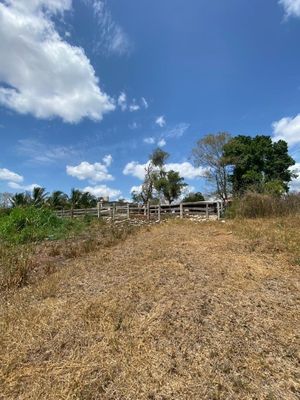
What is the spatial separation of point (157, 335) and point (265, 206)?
8.87 metres

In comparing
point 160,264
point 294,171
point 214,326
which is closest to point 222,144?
point 294,171

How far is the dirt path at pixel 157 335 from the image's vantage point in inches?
83.0

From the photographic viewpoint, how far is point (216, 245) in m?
6.06

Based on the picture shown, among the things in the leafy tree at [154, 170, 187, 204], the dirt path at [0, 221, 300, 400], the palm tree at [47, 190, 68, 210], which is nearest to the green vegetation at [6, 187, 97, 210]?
the palm tree at [47, 190, 68, 210]

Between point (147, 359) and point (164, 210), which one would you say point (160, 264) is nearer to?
point (147, 359)

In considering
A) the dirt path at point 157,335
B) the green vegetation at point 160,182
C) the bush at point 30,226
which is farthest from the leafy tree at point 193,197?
the dirt path at point 157,335

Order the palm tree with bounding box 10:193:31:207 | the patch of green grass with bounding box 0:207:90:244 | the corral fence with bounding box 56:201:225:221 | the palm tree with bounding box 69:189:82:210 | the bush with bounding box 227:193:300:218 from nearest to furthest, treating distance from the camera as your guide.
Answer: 1. the patch of green grass with bounding box 0:207:90:244
2. the bush with bounding box 227:193:300:218
3. the corral fence with bounding box 56:201:225:221
4. the palm tree with bounding box 10:193:31:207
5. the palm tree with bounding box 69:189:82:210

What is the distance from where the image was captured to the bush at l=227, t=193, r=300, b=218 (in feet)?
34.1

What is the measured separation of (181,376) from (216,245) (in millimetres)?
4048

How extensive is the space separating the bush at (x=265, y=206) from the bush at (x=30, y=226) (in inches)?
264

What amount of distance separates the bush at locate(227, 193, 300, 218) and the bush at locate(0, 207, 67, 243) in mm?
6709

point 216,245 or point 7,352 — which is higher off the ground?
point 216,245

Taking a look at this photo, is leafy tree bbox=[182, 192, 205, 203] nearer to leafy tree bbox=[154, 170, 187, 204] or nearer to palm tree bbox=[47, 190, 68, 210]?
leafy tree bbox=[154, 170, 187, 204]

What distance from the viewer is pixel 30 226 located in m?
10.8
